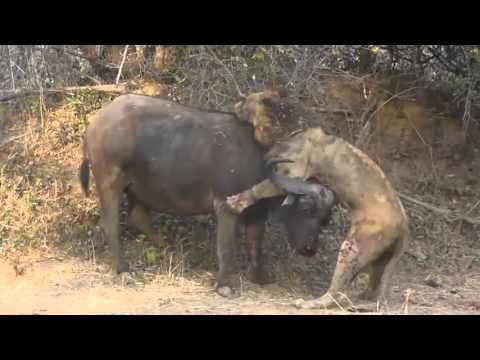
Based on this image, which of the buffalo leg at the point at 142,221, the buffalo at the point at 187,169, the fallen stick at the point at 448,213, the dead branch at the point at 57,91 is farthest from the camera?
the fallen stick at the point at 448,213

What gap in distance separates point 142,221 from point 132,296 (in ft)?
4.44

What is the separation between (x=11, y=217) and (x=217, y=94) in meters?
2.59

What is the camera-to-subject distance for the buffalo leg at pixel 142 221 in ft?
26.9

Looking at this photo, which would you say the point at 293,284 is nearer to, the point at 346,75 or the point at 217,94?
the point at 217,94

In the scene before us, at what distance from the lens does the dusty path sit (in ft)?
21.7

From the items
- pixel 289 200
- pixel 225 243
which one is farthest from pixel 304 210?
pixel 225 243

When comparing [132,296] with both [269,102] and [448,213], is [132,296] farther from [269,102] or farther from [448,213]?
[448,213]

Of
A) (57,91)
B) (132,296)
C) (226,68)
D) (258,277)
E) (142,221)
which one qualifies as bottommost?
(258,277)

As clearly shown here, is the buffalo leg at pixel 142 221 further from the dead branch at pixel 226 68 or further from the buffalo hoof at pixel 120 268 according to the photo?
the dead branch at pixel 226 68

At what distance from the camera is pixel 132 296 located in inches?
276

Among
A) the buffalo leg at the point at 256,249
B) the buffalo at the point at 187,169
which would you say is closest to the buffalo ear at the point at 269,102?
the buffalo at the point at 187,169

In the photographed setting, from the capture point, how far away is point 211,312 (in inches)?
258
